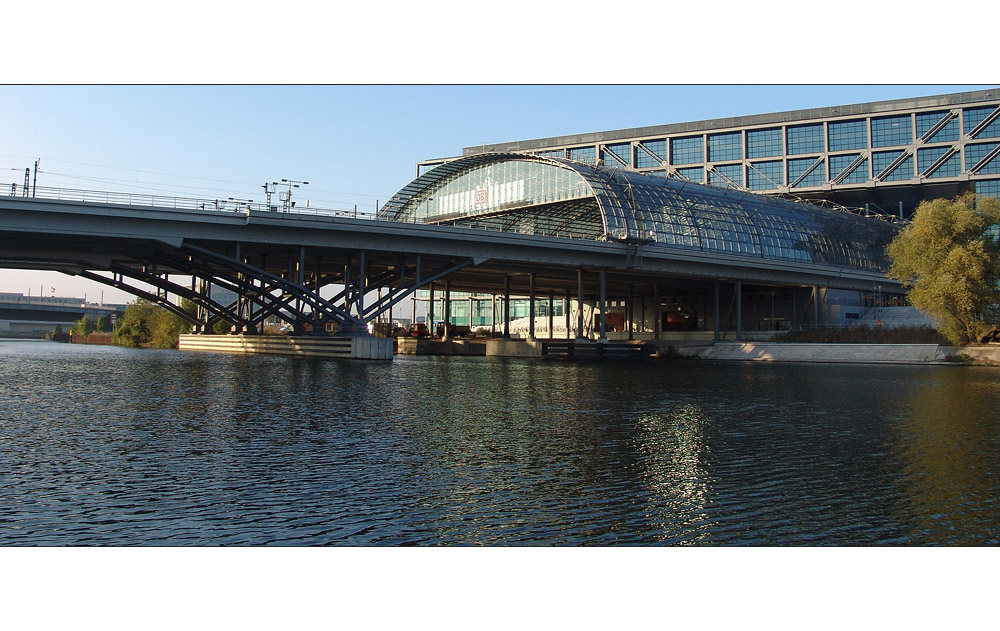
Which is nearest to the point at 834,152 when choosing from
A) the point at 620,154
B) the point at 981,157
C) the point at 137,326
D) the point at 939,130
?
the point at 939,130

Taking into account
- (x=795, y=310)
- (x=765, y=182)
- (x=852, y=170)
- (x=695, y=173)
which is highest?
(x=695, y=173)

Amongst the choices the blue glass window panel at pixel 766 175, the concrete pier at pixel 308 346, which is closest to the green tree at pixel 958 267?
the concrete pier at pixel 308 346

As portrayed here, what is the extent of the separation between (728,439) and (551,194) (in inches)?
3078

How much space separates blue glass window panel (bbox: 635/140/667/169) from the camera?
497 feet

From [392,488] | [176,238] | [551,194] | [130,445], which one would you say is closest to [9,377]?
[176,238]

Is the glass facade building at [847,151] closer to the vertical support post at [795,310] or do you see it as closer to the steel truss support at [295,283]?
the vertical support post at [795,310]

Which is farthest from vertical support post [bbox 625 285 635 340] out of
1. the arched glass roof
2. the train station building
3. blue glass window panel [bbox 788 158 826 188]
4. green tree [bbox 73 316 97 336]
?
green tree [bbox 73 316 97 336]

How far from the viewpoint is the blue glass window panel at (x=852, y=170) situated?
136 m

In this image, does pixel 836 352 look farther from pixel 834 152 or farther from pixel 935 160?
pixel 834 152

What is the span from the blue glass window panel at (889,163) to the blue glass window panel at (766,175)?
50.1 feet

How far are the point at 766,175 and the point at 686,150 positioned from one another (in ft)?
52.2

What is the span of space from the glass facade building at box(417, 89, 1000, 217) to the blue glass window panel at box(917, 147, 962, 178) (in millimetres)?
161

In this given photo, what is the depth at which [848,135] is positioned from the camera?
452 feet

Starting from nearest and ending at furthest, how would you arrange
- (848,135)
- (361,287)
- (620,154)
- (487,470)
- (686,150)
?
(487,470)
(361,287)
(848,135)
(686,150)
(620,154)
